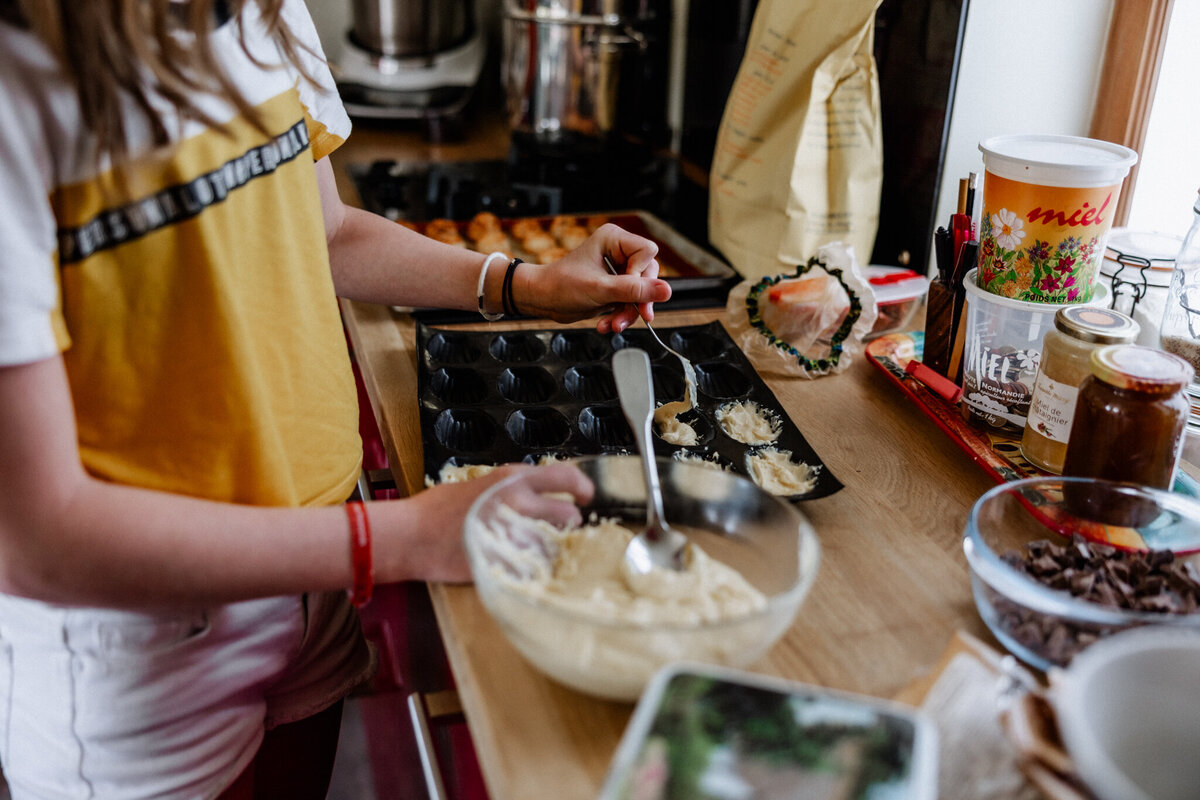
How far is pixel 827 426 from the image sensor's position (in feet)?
3.52

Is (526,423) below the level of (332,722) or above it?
above

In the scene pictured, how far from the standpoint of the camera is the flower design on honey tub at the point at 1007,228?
3.18ft

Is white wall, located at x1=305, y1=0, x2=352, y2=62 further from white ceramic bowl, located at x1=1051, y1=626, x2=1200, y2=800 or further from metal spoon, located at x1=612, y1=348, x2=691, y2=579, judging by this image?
white ceramic bowl, located at x1=1051, y1=626, x2=1200, y2=800

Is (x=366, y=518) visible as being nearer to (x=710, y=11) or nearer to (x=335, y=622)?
(x=335, y=622)

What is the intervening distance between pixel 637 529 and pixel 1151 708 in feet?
1.19

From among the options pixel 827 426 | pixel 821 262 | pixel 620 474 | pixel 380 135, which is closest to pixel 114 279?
pixel 620 474

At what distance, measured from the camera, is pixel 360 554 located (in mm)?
700

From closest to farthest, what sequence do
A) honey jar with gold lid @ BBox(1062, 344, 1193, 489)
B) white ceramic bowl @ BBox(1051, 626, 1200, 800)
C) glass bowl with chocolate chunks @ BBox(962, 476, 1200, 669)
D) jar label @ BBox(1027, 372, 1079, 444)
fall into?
white ceramic bowl @ BBox(1051, 626, 1200, 800) → glass bowl with chocolate chunks @ BBox(962, 476, 1200, 669) → honey jar with gold lid @ BBox(1062, 344, 1193, 489) → jar label @ BBox(1027, 372, 1079, 444)

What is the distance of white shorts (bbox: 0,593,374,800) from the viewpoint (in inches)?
30.7

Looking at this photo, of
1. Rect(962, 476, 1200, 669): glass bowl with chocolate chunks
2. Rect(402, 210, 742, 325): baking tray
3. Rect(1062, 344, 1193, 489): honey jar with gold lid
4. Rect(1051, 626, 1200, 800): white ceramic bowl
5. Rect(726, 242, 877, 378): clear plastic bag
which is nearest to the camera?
Rect(1051, 626, 1200, 800): white ceramic bowl

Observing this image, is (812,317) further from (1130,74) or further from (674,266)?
(1130,74)

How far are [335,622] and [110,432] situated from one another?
0.36 meters

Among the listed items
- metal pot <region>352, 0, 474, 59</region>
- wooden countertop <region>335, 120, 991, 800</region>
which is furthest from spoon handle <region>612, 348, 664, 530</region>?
metal pot <region>352, 0, 474, 59</region>

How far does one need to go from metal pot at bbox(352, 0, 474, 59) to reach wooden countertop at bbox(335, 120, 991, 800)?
49.6 inches
